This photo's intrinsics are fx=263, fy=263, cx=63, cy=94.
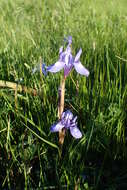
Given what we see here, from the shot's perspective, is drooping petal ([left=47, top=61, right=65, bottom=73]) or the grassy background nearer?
drooping petal ([left=47, top=61, right=65, bottom=73])

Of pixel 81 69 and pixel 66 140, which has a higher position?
pixel 81 69

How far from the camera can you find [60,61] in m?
0.99

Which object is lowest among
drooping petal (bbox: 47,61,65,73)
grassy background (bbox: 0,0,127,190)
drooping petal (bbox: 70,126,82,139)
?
grassy background (bbox: 0,0,127,190)

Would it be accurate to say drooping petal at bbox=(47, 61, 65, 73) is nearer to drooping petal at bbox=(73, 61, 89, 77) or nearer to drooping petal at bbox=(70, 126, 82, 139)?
drooping petal at bbox=(73, 61, 89, 77)

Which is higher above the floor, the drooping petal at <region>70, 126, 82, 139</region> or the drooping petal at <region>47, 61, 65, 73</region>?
the drooping petal at <region>47, 61, 65, 73</region>

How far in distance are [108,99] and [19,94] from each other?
0.46m

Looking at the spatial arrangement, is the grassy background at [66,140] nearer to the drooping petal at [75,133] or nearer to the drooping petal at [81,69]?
the drooping petal at [75,133]

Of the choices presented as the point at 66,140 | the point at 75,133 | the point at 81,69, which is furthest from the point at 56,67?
the point at 66,140

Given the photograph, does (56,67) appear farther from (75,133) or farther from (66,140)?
(66,140)

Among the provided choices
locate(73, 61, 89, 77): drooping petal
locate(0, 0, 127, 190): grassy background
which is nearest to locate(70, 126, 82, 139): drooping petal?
locate(0, 0, 127, 190): grassy background

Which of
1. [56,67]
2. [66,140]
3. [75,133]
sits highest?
[56,67]

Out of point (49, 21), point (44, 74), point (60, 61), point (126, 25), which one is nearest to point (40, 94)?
point (44, 74)

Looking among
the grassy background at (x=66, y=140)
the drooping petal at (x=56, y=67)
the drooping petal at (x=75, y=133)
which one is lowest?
the grassy background at (x=66, y=140)

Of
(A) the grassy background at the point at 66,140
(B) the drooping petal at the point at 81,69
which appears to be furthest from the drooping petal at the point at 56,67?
(A) the grassy background at the point at 66,140
